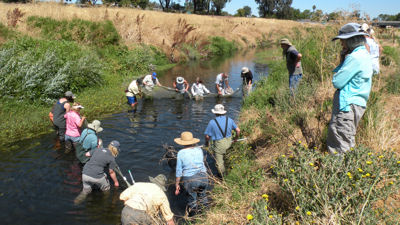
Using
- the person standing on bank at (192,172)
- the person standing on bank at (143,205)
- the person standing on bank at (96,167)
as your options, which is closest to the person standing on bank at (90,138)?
the person standing on bank at (96,167)

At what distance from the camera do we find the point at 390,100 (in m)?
7.40

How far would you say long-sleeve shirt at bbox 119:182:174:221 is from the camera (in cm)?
437

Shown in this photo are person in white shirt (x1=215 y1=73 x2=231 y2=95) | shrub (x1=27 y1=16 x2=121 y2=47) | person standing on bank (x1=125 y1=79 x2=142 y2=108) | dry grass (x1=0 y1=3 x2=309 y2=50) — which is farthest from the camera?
dry grass (x1=0 y1=3 x2=309 y2=50)

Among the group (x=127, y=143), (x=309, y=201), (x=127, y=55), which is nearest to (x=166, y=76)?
(x=127, y=55)

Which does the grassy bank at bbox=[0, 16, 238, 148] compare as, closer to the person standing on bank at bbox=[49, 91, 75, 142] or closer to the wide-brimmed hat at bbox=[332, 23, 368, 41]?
the person standing on bank at bbox=[49, 91, 75, 142]

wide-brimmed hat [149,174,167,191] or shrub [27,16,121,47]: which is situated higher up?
shrub [27,16,121,47]

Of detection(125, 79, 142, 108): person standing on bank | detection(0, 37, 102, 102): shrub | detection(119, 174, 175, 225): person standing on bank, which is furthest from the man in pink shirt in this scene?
detection(125, 79, 142, 108): person standing on bank

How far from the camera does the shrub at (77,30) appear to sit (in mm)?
19109

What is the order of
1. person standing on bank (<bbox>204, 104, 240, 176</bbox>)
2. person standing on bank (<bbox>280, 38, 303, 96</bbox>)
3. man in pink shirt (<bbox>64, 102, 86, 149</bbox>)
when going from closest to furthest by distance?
person standing on bank (<bbox>204, 104, 240, 176</bbox>)
man in pink shirt (<bbox>64, 102, 86, 149</bbox>)
person standing on bank (<bbox>280, 38, 303, 96</bbox>)

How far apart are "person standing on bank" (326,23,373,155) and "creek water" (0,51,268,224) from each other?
359cm

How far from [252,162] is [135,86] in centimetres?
769

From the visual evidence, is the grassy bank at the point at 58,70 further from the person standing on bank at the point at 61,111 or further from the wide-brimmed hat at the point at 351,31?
the wide-brimmed hat at the point at 351,31

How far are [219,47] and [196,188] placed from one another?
33.0m

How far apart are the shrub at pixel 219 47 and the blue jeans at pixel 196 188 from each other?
29.4m
